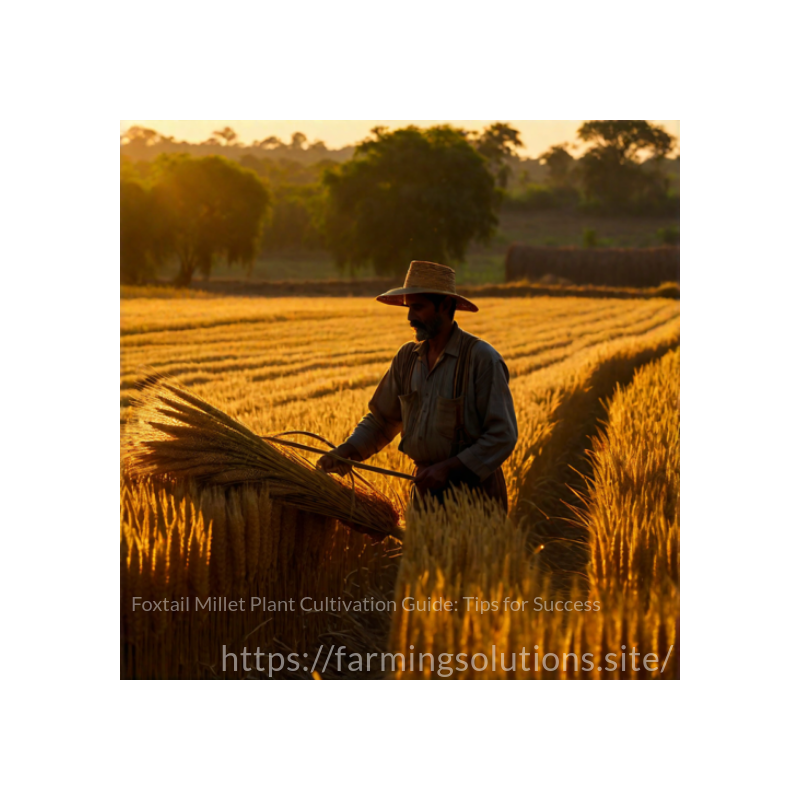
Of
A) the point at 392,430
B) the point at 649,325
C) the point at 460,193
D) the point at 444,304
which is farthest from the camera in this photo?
the point at 460,193

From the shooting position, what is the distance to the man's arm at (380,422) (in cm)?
337

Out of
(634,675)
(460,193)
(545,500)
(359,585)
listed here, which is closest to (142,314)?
(460,193)

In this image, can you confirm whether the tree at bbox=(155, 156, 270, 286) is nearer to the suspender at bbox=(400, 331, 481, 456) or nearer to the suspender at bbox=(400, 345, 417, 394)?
the suspender at bbox=(400, 345, 417, 394)

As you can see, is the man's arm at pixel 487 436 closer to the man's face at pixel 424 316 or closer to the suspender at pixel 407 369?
the man's face at pixel 424 316

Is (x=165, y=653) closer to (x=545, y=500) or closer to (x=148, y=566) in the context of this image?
(x=148, y=566)

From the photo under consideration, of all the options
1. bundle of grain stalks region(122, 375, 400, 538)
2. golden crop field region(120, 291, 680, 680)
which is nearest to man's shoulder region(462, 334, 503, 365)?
golden crop field region(120, 291, 680, 680)

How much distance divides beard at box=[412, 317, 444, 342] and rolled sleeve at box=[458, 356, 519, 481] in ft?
0.86

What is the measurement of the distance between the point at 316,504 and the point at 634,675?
51.6 inches

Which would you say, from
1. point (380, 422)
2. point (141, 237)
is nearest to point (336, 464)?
point (380, 422)

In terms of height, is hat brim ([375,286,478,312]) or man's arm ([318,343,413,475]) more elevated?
hat brim ([375,286,478,312])

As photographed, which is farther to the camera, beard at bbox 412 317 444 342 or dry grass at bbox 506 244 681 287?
dry grass at bbox 506 244 681 287

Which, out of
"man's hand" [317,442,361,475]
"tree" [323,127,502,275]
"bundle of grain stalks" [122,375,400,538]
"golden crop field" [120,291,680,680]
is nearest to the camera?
"golden crop field" [120,291,680,680]

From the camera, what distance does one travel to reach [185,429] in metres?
2.94

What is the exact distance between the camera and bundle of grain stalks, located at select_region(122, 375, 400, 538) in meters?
2.95
